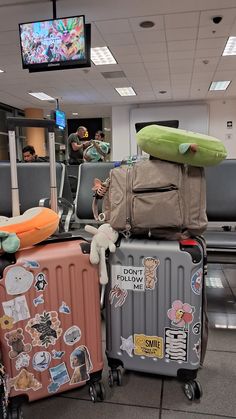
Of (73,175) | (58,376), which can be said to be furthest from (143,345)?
(73,175)

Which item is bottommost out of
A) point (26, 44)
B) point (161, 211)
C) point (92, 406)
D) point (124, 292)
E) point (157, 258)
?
point (92, 406)

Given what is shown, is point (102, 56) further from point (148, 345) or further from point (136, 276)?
point (148, 345)

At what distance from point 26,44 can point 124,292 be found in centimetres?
350

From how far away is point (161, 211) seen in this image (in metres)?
1.22

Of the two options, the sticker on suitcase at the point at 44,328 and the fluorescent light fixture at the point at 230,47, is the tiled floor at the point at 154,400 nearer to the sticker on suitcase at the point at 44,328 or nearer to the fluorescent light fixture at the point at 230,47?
the sticker on suitcase at the point at 44,328

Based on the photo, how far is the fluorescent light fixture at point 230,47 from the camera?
197 inches

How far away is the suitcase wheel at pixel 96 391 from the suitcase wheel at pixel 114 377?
0.23ft

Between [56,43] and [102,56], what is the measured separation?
2.23 metres

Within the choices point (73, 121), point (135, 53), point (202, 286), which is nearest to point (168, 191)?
point (202, 286)

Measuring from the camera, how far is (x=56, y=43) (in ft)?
12.0

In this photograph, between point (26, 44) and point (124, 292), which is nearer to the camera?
point (124, 292)

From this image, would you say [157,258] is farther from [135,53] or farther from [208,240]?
[135,53]

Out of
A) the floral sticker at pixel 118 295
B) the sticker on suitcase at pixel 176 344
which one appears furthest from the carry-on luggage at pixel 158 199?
the sticker on suitcase at pixel 176 344

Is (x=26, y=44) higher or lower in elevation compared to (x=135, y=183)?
higher
